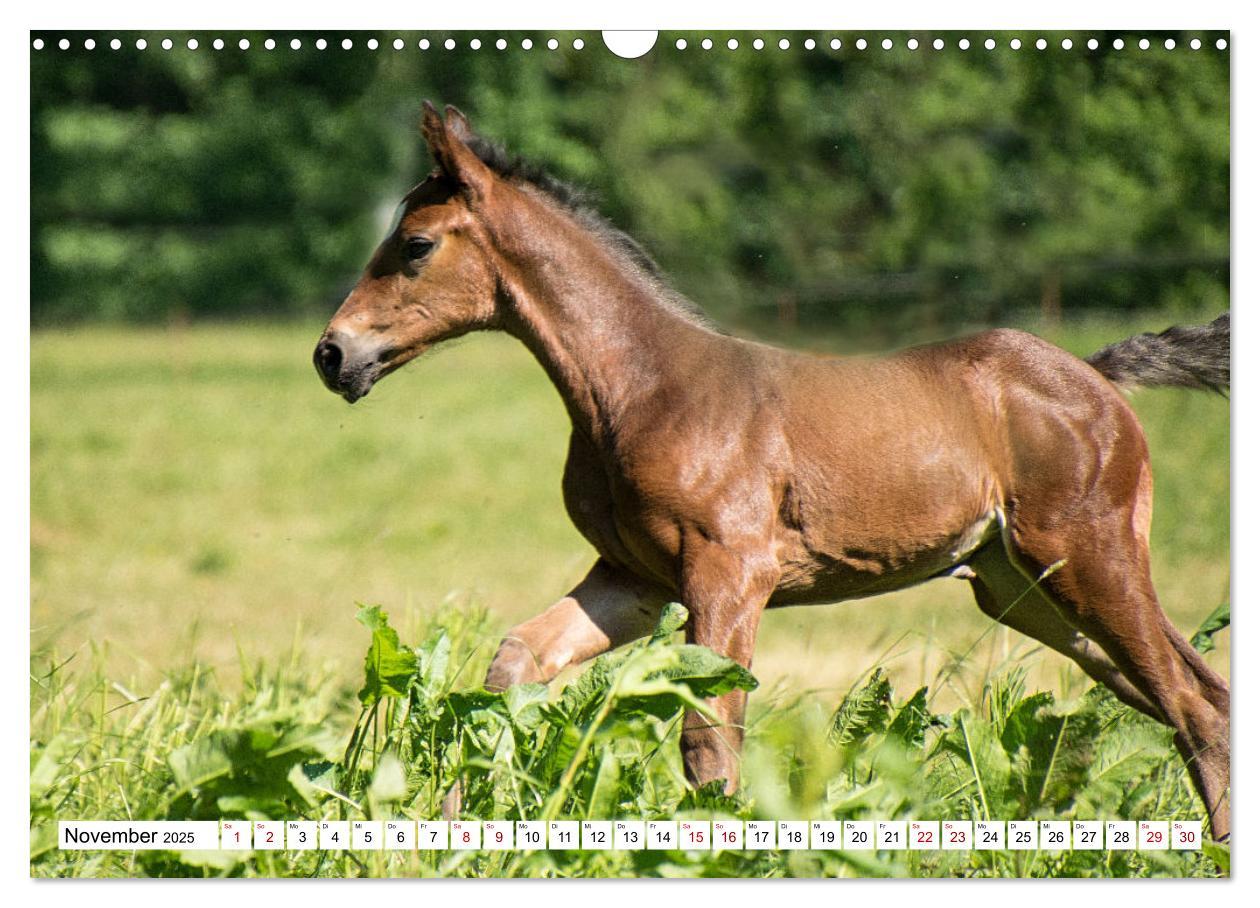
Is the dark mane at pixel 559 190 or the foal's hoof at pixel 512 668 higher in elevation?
the dark mane at pixel 559 190

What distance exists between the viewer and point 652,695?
2.99m

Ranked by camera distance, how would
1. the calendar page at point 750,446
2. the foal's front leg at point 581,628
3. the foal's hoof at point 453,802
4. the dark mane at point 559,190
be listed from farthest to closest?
the dark mane at point 559,190 → the foal's front leg at point 581,628 → the foal's hoof at point 453,802 → the calendar page at point 750,446

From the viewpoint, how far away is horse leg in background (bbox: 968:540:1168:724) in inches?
156

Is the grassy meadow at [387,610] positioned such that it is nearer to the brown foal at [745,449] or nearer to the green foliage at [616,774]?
the green foliage at [616,774]

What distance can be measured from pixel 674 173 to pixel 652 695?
7.22 feet

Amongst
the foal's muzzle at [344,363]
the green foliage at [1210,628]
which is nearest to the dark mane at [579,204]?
the foal's muzzle at [344,363]

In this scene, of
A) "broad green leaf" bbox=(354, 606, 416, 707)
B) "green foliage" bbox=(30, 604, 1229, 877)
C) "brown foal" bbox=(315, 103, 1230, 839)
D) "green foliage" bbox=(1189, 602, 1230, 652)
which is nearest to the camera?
"green foliage" bbox=(30, 604, 1229, 877)

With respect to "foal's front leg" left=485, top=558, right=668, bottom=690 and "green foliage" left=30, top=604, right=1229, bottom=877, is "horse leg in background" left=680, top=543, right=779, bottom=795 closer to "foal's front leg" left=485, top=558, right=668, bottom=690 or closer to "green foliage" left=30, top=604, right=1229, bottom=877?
"green foliage" left=30, top=604, right=1229, bottom=877

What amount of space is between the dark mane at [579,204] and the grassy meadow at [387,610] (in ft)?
1.41

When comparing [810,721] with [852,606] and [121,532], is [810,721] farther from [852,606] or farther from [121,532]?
[121,532]

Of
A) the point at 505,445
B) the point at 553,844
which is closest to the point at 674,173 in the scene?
the point at 553,844

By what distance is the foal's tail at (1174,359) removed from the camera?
4012mm

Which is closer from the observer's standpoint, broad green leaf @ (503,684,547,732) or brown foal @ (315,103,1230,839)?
broad green leaf @ (503,684,547,732)

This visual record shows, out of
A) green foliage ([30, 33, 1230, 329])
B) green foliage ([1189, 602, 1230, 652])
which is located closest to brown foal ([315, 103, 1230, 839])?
green foliage ([1189, 602, 1230, 652])
